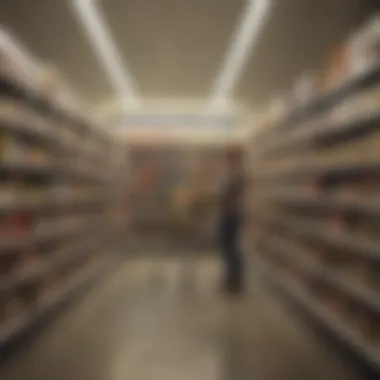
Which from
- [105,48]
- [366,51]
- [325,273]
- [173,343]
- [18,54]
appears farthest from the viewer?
[105,48]

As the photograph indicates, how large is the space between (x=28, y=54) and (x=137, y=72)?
2387mm

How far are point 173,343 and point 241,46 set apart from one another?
4.26m

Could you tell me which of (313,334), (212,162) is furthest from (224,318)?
(212,162)

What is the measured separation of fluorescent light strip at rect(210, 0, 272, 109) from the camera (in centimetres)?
642

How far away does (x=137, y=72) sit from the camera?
10078 mm

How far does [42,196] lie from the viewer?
583cm

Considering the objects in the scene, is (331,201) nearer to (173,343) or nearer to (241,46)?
(173,343)

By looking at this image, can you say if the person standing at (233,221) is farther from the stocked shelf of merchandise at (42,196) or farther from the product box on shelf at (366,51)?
the product box on shelf at (366,51)

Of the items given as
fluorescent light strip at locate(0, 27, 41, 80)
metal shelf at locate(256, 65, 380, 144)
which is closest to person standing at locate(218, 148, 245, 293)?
metal shelf at locate(256, 65, 380, 144)

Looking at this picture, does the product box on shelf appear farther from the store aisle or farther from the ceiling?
the store aisle

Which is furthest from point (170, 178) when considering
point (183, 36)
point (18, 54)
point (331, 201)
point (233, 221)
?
point (331, 201)

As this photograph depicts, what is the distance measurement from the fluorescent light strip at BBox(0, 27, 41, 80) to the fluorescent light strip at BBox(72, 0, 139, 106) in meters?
0.72

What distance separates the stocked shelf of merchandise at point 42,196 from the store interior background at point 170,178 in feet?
0.54

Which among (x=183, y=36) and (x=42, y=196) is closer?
(x=42, y=196)
